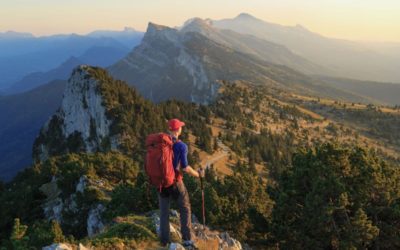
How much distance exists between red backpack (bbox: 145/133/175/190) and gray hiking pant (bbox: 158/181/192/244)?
2.30ft

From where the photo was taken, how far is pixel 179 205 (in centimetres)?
1405

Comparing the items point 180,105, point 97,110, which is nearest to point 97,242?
point 97,110

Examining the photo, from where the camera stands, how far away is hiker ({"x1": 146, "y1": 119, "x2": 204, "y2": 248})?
42.8 feet

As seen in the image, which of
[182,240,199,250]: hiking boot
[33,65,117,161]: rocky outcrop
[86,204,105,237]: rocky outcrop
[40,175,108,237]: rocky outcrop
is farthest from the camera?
[33,65,117,161]: rocky outcrop

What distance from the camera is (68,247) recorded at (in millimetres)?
12711

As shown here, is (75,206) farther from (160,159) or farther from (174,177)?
(160,159)

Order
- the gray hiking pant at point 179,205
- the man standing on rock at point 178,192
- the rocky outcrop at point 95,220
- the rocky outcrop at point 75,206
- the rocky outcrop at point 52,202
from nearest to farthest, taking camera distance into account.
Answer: the man standing on rock at point 178,192
the gray hiking pant at point 179,205
the rocky outcrop at point 95,220
the rocky outcrop at point 75,206
the rocky outcrop at point 52,202

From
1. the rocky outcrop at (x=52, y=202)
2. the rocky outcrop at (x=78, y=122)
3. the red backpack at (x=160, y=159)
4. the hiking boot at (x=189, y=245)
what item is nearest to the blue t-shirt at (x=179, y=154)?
the red backpack at (x=160, y=159)

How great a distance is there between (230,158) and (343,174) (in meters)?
48.3

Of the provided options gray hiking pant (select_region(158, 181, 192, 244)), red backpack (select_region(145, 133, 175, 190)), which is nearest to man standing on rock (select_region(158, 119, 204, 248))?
gray hiking pant (select_region(158, 181, 192, 244))

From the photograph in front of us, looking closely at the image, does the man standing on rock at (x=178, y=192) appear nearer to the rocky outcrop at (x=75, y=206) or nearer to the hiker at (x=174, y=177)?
the hiker at (x=174, y=177)

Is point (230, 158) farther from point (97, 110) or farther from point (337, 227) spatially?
point (337, 227)

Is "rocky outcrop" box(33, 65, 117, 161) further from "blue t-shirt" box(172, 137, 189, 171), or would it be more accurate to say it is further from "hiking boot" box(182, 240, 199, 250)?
"blue t-shirt" box(172, 137, 189, 171)

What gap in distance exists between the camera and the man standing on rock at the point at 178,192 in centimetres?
1326
